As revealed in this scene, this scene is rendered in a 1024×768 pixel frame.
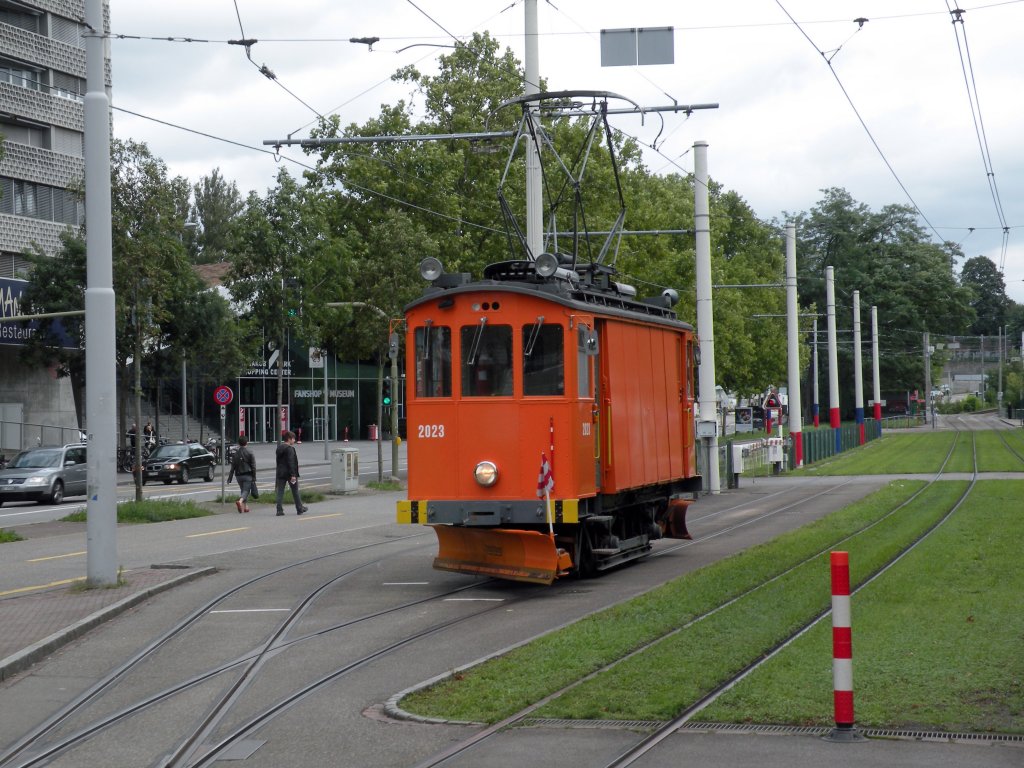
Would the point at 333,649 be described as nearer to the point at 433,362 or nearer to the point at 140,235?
the point at 433,362

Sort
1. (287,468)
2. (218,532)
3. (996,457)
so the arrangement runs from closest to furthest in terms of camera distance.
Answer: (218,532) → (287,468) → (996,457)

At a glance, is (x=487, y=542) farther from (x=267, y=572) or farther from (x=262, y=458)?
(x=262, y=458)

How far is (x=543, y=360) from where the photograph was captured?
14391 mm

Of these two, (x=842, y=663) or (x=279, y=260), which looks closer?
(x=842, y=663)

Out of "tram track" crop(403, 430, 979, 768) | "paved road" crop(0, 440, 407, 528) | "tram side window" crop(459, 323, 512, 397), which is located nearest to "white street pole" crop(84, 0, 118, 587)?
"tram side window" crop(459, 323, 512, 397)

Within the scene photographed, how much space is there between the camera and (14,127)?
167 feet

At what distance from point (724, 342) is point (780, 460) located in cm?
2106

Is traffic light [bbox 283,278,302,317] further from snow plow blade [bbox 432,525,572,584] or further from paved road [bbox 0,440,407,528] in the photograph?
snow plow blade [bbox 432,525,572,584]

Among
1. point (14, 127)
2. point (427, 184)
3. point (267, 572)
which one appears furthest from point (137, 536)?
point (14, 127)

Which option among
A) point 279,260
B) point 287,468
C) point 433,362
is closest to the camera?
point 433,362

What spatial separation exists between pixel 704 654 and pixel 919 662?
1.52m

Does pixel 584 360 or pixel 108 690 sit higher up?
pixel 584 360

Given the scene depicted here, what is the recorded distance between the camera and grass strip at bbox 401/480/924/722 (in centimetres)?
826

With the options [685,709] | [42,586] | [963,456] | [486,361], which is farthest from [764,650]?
[963,456]
